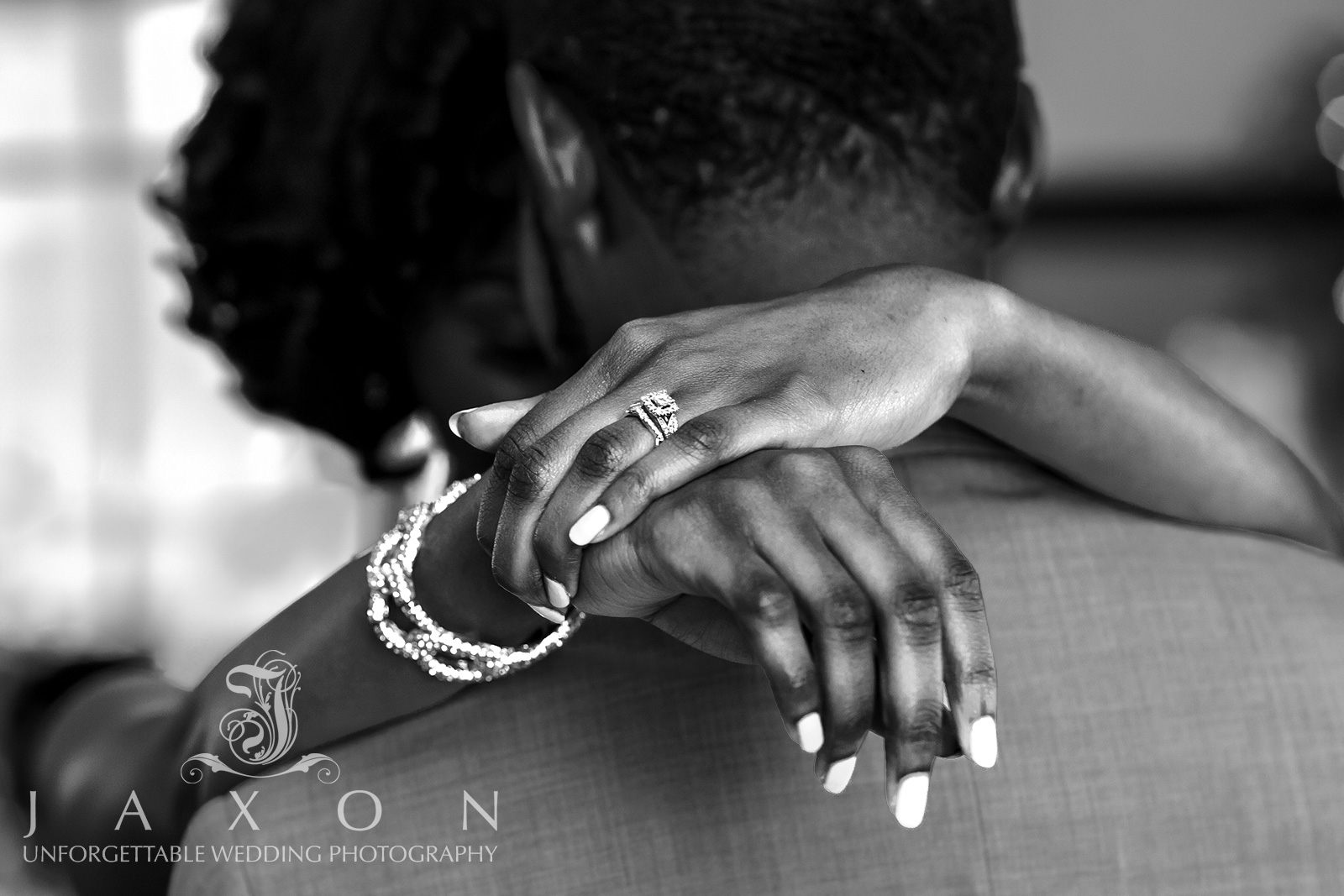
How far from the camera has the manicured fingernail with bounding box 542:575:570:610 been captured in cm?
51

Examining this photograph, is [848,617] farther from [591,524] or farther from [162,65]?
[162,65]

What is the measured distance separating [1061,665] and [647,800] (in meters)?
0.23

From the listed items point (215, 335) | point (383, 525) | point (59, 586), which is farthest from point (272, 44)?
point (59, 586)

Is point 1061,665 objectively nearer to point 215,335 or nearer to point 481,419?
point 481,419

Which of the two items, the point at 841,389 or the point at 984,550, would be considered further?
the point at 984,550

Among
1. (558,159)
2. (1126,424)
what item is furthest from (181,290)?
(1126,424)

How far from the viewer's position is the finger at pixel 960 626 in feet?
1.49

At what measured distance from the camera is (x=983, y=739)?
0.46 meters

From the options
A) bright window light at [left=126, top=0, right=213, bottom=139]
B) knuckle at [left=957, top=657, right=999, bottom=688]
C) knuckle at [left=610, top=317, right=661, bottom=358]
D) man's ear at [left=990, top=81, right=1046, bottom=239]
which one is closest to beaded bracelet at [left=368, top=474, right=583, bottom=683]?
knuckle at [left=610, top=317, right=661, bottom=358]

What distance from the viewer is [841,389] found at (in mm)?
542

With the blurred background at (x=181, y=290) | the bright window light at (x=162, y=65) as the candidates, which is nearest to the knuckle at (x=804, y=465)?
the blurred background at (x=181, y=290)

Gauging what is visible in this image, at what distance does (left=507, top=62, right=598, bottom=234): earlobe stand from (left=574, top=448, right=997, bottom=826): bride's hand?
0.35m

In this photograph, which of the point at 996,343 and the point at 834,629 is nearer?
the point at 834,629

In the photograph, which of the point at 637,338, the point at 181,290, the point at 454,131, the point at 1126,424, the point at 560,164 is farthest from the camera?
the point at 181,290
